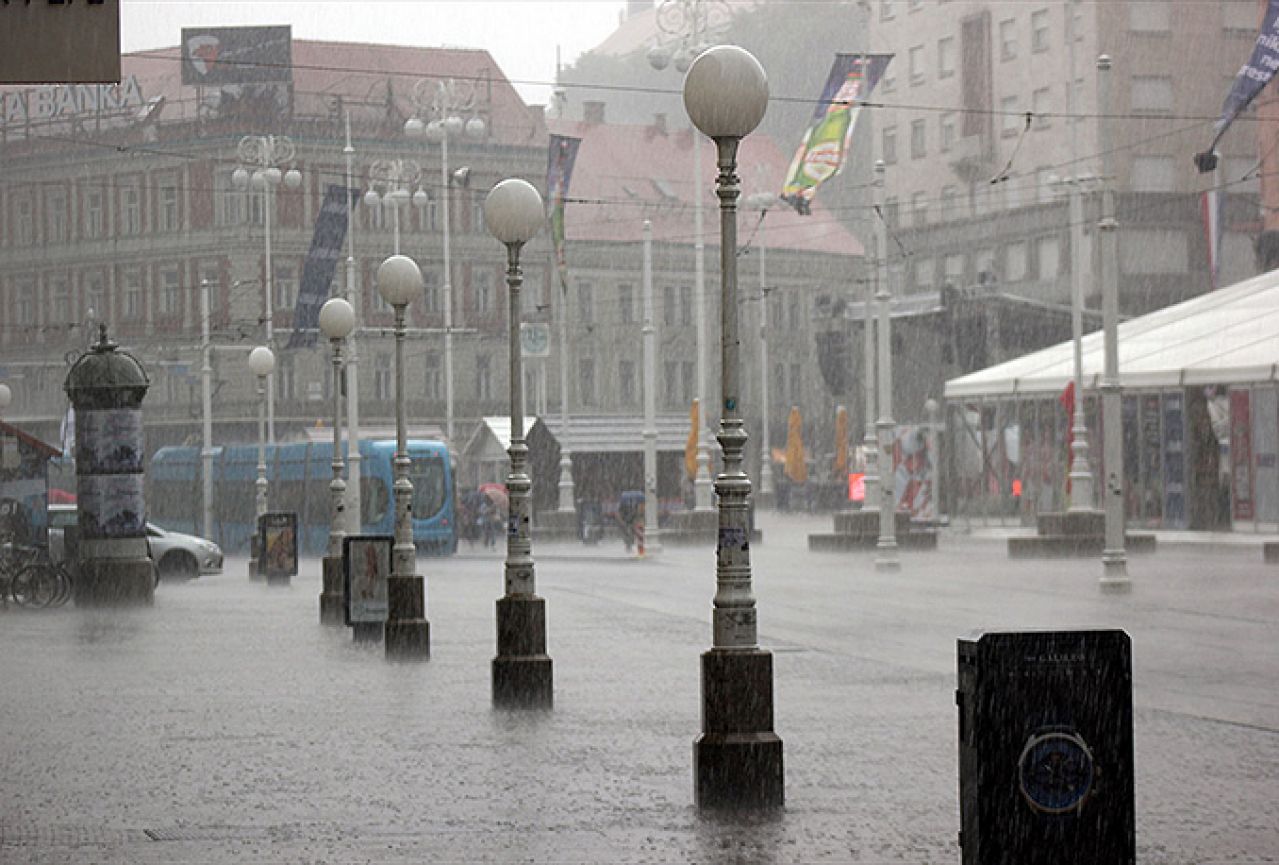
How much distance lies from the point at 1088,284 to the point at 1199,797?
66.2 m

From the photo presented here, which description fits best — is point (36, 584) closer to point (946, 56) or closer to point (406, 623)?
point (406, 623)

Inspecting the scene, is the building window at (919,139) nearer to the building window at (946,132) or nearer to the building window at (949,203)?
the building window at (946,132)

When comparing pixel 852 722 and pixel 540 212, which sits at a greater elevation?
pixel 540 212

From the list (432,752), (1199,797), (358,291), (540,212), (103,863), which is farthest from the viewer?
(358,291)

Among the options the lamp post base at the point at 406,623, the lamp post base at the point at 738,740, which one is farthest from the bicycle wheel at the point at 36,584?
the lamp post base at the point at 738,740

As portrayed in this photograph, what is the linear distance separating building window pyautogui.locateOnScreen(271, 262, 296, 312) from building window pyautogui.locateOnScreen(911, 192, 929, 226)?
77.8 ft

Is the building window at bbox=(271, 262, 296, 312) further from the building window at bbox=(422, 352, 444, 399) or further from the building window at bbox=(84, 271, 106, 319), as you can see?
the building window at bbox=(84, 271, 106, 319)

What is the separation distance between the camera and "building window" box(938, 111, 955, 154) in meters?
88.6

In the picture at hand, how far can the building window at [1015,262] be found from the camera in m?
83.3

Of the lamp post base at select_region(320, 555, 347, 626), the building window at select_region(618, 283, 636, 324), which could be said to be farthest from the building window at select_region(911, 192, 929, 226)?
the lamp post base at select_region(320, 555, 347, 626)

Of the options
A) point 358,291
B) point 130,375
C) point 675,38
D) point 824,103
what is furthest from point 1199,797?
point 358,291

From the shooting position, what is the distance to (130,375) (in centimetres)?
3422

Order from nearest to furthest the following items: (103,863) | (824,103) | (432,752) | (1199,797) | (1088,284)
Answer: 1. (103,863)
2. (1199,797)
3. (432,752)
4. (824,103)
5. (1088,284)

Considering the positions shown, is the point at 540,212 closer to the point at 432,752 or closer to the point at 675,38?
the point at 432,752
